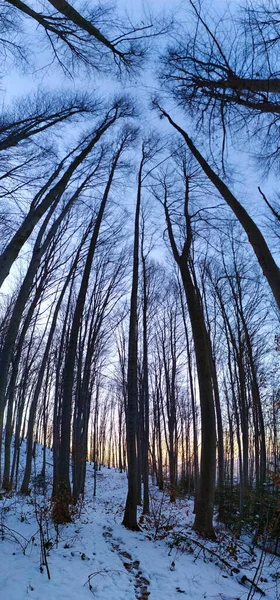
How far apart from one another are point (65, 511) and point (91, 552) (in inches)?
49.2

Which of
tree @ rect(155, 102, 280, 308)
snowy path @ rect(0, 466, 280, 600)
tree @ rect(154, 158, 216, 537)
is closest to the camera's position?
tree @ rect(155, 102, 280, 308)

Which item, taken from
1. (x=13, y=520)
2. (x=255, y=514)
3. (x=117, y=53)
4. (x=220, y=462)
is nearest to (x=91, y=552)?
(x=13, y=520)

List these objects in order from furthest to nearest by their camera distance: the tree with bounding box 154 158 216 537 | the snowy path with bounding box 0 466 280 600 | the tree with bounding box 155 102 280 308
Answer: the tree with bounding box 154 158 216 537 → the snowy path with bounding box 0 466 280 600 → the tree with bounding box 155 102 280 308

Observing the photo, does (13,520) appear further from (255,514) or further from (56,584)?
(255,514)

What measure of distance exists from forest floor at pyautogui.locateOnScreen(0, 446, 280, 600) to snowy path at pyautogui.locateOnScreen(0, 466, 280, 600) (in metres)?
0.01

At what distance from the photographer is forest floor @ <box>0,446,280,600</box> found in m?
3.70

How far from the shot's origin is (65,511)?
605cm

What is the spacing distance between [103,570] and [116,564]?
1.75ft

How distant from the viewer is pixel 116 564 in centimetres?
479

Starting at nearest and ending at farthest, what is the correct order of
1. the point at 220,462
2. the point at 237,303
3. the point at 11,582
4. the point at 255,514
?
the point at 11,582 < the point at 255,514 < the point at 237,303 < the point at 220,462

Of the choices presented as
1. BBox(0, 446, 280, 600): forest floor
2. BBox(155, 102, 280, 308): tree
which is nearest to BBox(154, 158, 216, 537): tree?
BBox(0, 446, 280, 600): forest floor

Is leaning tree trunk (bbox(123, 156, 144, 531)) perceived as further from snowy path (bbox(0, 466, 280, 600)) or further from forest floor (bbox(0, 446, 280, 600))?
snowy path (bbox(0, 466, 280, 600))

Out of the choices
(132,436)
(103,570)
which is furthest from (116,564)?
(132,436)

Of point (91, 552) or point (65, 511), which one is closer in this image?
point (91, 552)
